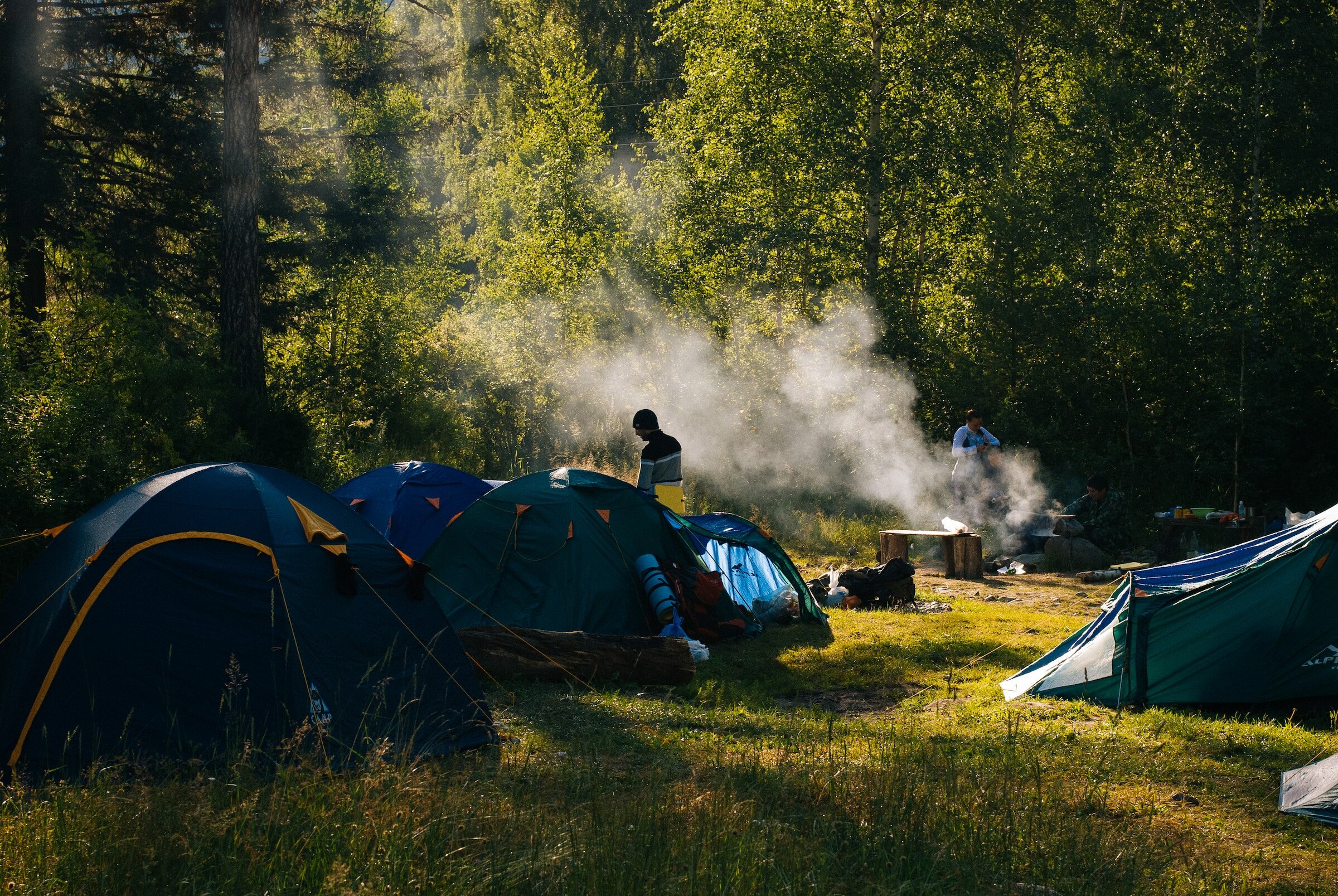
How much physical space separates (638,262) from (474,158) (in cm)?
1889

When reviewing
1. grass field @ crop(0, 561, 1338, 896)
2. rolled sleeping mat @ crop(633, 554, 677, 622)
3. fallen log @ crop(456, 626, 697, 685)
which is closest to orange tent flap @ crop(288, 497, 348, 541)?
grass field @ crop(0, 561, 1338, 896)

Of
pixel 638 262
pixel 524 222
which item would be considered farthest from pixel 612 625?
pixel 524 222

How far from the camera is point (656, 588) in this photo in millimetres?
8609

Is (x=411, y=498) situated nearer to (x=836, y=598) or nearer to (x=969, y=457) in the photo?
(x=836, y=598)

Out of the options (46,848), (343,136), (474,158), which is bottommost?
(46,848)

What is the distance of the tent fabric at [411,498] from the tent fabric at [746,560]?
2.49 m

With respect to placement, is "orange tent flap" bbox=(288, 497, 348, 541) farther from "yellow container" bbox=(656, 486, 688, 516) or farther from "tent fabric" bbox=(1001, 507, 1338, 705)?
"yellow container" bbox=(656, 486, 688, 516)

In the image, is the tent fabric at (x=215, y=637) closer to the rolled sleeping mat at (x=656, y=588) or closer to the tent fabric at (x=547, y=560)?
the tent fabric at (x=547, y=560)

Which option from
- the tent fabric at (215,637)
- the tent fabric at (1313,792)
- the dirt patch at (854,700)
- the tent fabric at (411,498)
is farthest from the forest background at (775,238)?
the tent fabric at (1313,792)

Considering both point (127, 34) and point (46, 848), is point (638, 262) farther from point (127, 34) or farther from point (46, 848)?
point (46, 848)

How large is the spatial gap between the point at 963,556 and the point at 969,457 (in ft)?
8.06

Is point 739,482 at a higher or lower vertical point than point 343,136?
lower

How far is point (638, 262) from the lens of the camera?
23891 millimetres

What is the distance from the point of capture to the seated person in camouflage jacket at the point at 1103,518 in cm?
1436
